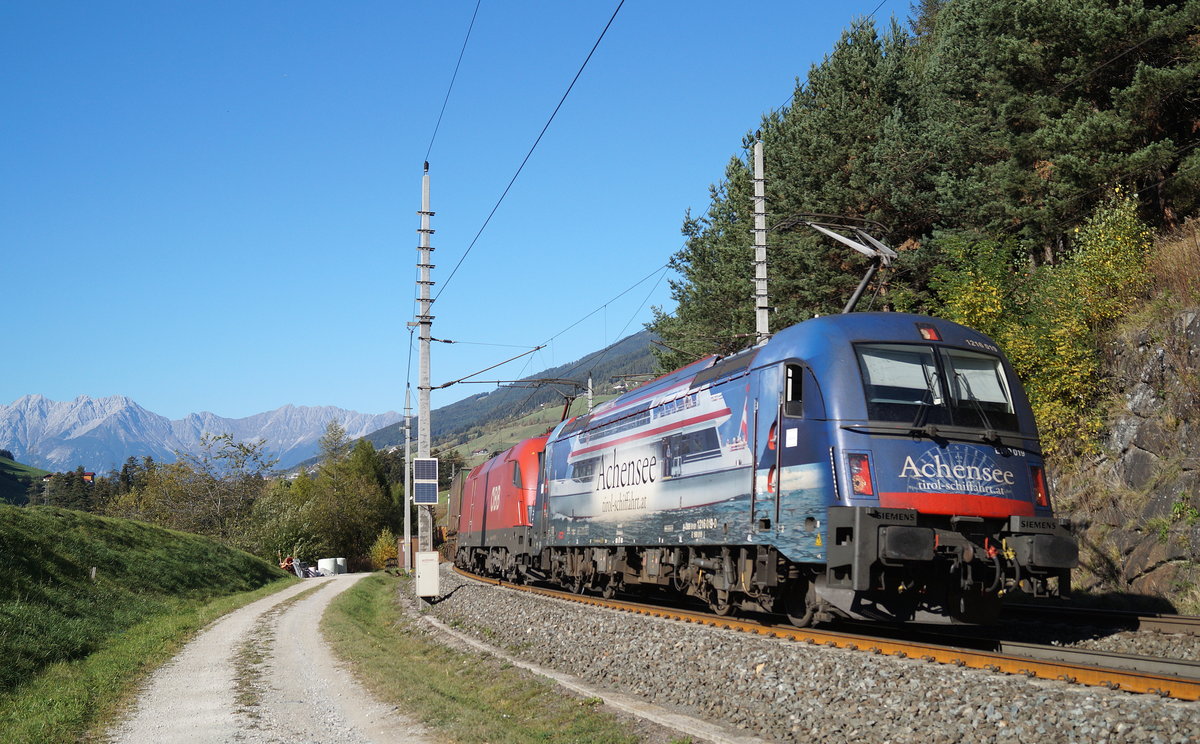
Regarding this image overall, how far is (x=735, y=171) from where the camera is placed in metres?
38.9

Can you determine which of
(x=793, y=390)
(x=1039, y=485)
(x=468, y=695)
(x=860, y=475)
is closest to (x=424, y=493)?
(x=468, y=695)

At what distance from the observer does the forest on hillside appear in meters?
20.5

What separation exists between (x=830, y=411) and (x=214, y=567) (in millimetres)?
32558

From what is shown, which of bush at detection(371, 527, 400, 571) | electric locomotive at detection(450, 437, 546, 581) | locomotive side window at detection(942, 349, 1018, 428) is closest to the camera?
locomotive side window at detection(942, 349, 1018, 428)

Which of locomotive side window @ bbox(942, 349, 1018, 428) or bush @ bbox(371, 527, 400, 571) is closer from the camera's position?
locomotive side window @ bbox(942, 349, 1018, 428)

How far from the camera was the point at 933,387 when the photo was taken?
1152 cm

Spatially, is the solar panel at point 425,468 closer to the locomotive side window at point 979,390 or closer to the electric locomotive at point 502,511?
the electric locomotive at point 502,511

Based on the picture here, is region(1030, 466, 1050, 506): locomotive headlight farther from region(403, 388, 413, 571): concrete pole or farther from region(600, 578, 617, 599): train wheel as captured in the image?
region(403, 388, 413, 571): concrete pole

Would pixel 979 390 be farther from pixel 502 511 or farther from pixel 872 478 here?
pixel 502 511

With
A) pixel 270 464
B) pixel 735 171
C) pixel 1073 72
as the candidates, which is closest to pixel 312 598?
pixel 735 171

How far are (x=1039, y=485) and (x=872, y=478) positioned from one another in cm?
237

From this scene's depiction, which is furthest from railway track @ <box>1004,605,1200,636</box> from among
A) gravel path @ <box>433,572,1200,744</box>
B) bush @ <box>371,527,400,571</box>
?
bush @ <box>371,527,400,571</box>

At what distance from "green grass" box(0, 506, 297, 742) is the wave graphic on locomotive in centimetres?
840

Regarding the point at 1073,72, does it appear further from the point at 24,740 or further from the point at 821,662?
Answer: the point at 24,740
